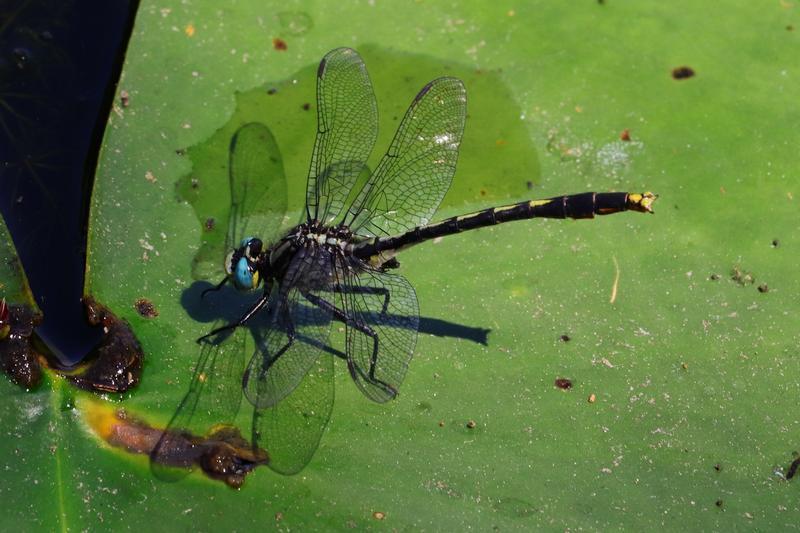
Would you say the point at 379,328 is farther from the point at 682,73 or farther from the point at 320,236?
the point at 682,73

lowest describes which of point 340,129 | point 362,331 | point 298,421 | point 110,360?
point 298,421

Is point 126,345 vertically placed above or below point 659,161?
below

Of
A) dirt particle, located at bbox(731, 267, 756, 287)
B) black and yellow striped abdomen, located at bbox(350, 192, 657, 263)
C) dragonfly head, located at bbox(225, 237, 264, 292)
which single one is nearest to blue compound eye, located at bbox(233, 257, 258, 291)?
dragonfly head, located at bbox(225, 237, 264, 292)

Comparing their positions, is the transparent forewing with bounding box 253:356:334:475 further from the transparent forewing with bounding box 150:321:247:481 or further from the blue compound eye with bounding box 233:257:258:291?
the blue compound eye with bounding box 233:257:258:291

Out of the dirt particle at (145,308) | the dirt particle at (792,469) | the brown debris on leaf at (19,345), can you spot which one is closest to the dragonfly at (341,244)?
the dirt particle at (145,308)

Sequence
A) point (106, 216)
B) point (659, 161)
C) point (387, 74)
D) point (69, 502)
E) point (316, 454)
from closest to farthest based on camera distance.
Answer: point (69, 502) → point (316, 454) → point (106, 216) → point (659, 161) → point (387, 74)

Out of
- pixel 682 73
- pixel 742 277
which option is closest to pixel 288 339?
pixel 742 277

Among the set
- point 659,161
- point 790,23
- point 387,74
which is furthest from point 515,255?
point 790,23

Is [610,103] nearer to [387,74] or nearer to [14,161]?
[387,74]
